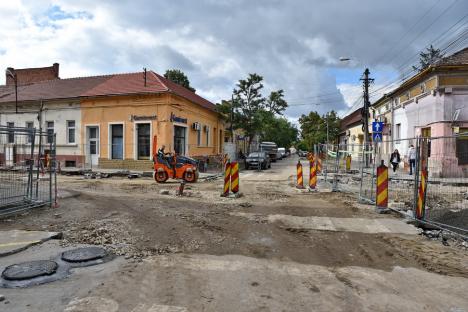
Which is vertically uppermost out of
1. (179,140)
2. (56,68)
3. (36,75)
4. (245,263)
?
(56,68)

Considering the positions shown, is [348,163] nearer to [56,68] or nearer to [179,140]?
[179,140]

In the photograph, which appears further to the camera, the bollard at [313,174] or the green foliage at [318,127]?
the green foliage at [318,127]

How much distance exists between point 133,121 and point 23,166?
16.4m

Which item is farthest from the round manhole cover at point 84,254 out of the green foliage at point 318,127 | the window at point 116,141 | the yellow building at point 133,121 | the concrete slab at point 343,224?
the green foliage at point 318,127

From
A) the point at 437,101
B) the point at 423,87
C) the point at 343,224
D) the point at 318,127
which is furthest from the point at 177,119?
the point at 318,127

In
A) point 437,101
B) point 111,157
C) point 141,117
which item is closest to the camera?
point 437,101

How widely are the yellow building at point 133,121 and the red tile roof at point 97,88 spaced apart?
8cm

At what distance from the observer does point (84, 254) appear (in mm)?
5578

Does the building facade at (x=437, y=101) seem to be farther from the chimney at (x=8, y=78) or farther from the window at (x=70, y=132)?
the chimney at (x=8, y=78)

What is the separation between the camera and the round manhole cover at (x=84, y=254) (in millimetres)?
5362

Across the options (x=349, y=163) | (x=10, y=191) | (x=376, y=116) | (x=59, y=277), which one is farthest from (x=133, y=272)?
(x=376, y=116)

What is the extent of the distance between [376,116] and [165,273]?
32881 millimetres

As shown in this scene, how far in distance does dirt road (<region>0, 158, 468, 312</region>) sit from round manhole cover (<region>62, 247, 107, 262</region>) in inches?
10.3

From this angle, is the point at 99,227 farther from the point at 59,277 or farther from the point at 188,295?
A: the point at 188,295
